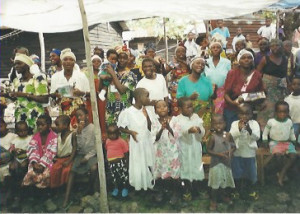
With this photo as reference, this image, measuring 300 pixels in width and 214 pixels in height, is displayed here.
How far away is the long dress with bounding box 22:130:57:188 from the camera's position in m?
4.25

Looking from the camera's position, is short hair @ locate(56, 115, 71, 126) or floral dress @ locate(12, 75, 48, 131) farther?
floral dress @ locate(12, 75, 48, 131)

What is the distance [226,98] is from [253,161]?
0.87 m

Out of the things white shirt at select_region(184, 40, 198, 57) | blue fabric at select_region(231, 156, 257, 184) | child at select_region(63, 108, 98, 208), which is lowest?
blue fabric at select_region(231, 156, 257, 184)

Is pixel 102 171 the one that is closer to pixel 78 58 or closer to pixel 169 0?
pixel 169 0

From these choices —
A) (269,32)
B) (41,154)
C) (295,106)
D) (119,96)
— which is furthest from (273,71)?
(269,32)

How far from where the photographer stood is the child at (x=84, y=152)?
4.23 m

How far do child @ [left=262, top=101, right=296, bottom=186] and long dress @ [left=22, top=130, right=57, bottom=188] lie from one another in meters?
2.80

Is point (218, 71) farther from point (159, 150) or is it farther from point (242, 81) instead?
point (159, 150)

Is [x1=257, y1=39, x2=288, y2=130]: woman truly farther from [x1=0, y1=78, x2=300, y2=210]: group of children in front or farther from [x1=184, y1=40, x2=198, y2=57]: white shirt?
[x1=184, y1=40, x2=198, y2=57]: white shirt

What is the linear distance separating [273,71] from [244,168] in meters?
1.62

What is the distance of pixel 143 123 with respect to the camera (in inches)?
162

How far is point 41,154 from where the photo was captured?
4.35 meters

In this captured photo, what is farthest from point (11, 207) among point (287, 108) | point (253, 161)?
point (287, 108)

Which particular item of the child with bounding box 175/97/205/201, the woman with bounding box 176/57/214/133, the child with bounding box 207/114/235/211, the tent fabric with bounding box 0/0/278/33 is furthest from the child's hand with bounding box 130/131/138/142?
the tent fabric with bounding box 0/0/278/33
